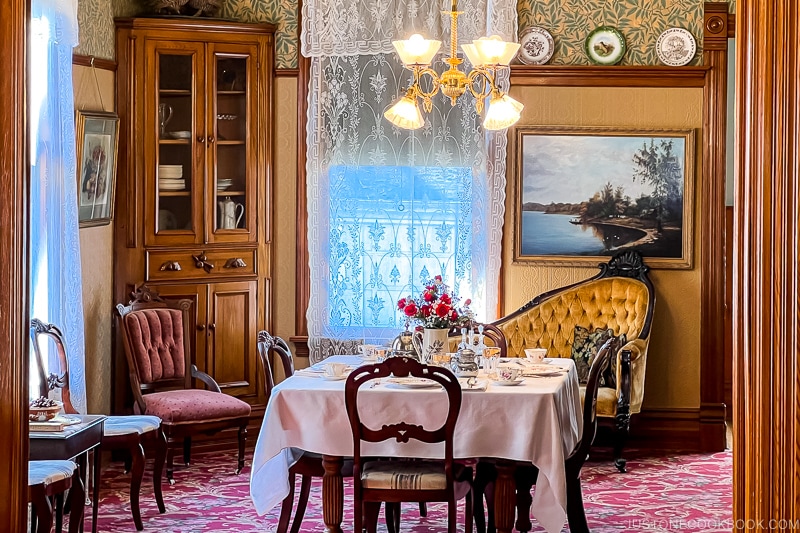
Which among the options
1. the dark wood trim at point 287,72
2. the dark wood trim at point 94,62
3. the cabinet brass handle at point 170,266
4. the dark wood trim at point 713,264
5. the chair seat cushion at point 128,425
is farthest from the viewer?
the dark wood trim at point 287,72

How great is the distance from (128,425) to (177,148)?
2.29 metres

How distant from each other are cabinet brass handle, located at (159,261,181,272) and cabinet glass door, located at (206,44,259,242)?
282mm

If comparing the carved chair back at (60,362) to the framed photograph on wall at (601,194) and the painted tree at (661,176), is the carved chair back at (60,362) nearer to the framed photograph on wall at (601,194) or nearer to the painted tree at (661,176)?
the framed photograph on wall at (601,194)

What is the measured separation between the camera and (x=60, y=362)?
532 cm

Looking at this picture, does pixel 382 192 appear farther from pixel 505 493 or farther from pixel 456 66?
pixel 505 493

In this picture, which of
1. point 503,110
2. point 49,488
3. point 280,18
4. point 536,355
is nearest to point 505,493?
point 536,355

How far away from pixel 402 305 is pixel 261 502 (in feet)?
3.66

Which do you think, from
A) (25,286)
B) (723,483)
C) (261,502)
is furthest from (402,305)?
(25,286)

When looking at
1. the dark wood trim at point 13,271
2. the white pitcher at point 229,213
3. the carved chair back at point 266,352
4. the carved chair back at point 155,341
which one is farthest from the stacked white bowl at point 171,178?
the dark wood trim at point 13,271

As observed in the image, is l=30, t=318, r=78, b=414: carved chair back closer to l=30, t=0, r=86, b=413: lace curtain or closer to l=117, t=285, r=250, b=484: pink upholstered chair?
l=30, t=0, r=86, b=413: lace curtain

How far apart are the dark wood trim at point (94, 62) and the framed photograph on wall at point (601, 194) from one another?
8.60ft

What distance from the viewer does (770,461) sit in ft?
6.87

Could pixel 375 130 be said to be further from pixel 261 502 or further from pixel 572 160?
pixel 261 502

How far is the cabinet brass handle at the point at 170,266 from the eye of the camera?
6941 mm
